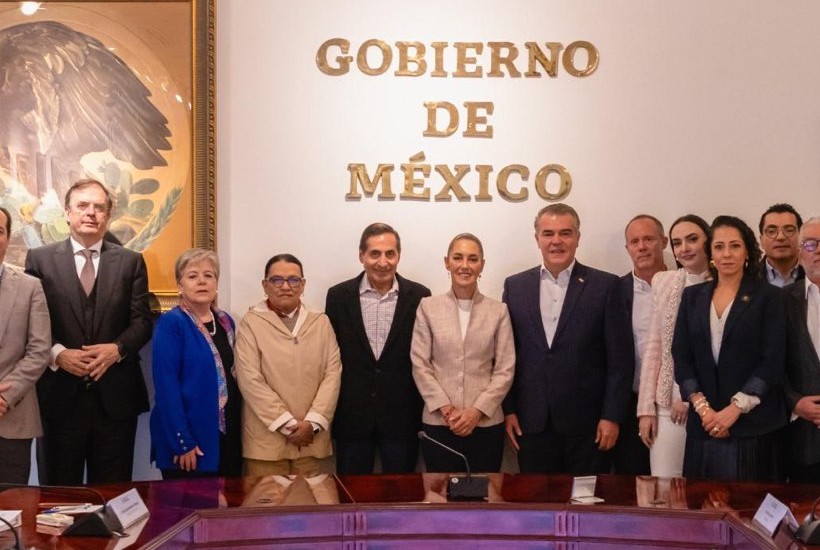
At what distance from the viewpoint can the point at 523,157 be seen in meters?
5.02

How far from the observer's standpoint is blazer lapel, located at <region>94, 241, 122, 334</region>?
4414 mm

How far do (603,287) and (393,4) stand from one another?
180cm

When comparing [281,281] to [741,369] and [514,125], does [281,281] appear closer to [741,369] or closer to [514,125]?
[514,125]

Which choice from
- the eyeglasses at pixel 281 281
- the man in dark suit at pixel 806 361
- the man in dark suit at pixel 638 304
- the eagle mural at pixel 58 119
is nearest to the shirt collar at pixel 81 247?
the eagle mural at pixel 58 119

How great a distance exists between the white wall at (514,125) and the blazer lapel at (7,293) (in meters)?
1.12

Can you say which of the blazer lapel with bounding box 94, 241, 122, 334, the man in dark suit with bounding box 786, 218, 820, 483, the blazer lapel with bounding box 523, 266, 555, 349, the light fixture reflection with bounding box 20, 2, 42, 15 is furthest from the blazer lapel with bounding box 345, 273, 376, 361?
the light fixture reflection with bounding box 20, 2, 42, 15

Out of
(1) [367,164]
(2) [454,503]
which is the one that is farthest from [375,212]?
(2) [454,503]

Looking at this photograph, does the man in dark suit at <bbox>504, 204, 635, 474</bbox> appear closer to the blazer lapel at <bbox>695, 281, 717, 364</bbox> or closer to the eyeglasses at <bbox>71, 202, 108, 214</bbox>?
the blazer lapel at <bbox>695, 281, 717, 364</bbox>

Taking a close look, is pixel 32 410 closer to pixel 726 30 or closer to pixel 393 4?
pixel 393 4

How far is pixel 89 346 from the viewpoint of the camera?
14.3 ft

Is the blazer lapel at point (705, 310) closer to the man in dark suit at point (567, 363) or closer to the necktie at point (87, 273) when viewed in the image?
the man in dark suit at point (567, 363)

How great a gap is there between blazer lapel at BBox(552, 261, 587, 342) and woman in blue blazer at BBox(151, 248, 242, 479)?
1529 mm

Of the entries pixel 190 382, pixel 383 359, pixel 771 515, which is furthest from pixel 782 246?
pixel 190 382

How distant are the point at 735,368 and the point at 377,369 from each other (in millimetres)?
1614
